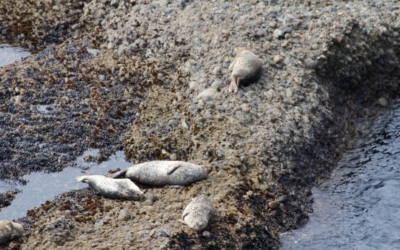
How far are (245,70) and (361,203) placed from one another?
94.8 inches

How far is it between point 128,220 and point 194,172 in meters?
1.04

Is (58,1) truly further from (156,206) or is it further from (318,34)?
(156,206)

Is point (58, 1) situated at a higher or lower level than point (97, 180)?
higher

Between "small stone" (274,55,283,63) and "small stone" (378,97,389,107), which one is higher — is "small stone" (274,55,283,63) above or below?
above

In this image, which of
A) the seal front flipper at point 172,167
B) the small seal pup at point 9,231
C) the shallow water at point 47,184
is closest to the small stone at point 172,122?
the shallow water at point 47,184

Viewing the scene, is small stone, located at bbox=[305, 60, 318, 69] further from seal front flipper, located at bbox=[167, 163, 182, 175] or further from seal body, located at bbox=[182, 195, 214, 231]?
seal body, located at bbox=[182, 195, 214, 231]

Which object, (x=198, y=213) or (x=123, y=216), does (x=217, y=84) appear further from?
(x=123, y=216)

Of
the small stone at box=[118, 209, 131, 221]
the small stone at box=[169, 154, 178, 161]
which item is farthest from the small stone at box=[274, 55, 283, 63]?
the small stone at box=[118, 209, 131, 221]

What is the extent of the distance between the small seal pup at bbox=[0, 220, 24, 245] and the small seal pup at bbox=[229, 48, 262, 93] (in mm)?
3528

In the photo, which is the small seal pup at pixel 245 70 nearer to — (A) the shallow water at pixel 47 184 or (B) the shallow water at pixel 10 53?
(A) the shallow water at pixel 47 184

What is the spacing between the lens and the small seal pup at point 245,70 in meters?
8.66

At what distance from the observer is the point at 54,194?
7.41 meters

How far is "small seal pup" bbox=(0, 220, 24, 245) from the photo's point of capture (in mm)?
6395

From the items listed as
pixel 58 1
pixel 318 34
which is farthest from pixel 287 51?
pixel 58 1
